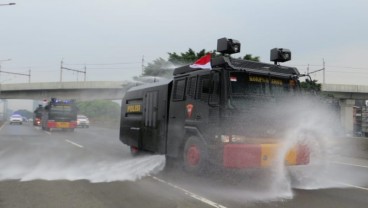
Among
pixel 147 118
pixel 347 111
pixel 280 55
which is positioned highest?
pixel 347 111

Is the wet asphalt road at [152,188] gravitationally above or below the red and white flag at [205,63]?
below

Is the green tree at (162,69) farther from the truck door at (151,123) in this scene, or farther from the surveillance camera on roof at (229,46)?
the surveillance camera on roof at (229,46)

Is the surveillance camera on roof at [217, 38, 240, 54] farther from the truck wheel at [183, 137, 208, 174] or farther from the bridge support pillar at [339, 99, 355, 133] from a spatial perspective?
the bridge support pillar at [339, 99, 355, 133]

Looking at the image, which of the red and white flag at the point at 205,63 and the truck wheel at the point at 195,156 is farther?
the red and white flag at the point at 205,63

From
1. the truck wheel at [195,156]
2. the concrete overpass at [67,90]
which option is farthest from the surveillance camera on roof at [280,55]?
the concrete overpass at [67,90]

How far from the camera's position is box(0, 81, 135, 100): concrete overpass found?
6506 centimetres

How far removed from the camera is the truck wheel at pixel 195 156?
8930 mm

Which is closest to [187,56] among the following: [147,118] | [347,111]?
[147,118]

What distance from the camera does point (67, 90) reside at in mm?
69625

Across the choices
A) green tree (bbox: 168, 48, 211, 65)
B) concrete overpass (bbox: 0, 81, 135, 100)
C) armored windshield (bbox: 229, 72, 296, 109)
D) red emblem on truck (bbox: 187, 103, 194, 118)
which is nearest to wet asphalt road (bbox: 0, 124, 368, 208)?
red emblem on truck (bbox: 187, 103, 194, 118)

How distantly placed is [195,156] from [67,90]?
63531 mm

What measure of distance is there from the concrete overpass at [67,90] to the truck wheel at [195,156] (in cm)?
5292

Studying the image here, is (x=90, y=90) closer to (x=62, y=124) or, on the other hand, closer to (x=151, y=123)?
(x=62, y=124)

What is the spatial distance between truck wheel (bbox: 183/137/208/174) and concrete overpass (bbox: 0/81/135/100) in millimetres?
52918
